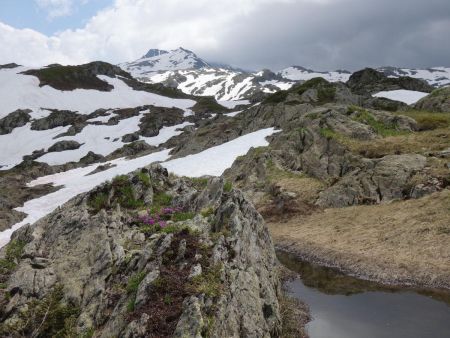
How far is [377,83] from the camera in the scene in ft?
350

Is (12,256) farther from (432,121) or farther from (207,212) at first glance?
(432,121)

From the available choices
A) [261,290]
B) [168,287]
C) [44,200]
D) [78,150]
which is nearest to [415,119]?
[261,290]

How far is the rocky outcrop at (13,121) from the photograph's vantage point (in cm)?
13969

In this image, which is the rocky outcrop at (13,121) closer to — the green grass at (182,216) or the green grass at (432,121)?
the green grass at (432,121)

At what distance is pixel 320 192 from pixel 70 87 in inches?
6330

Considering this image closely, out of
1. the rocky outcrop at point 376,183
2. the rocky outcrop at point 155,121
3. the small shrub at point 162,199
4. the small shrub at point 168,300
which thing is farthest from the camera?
the rocky outcrop at point 155,121

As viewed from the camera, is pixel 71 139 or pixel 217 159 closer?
pixel 217 159

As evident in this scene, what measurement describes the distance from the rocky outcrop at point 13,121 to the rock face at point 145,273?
433ft

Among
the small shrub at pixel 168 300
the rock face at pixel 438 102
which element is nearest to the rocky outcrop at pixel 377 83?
the rock face at pixel 438 102

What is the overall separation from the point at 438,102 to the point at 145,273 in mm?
59076

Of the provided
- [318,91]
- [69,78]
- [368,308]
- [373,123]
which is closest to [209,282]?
[368,308]

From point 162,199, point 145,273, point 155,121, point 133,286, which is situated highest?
point 155,121

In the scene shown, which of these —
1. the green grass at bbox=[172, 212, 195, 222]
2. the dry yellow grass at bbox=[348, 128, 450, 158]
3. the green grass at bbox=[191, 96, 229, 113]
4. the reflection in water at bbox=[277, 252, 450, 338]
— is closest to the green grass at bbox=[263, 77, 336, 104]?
the dry yellow grass at bbox=[348, 128, 450, 158]

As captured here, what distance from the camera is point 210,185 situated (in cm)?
2386
